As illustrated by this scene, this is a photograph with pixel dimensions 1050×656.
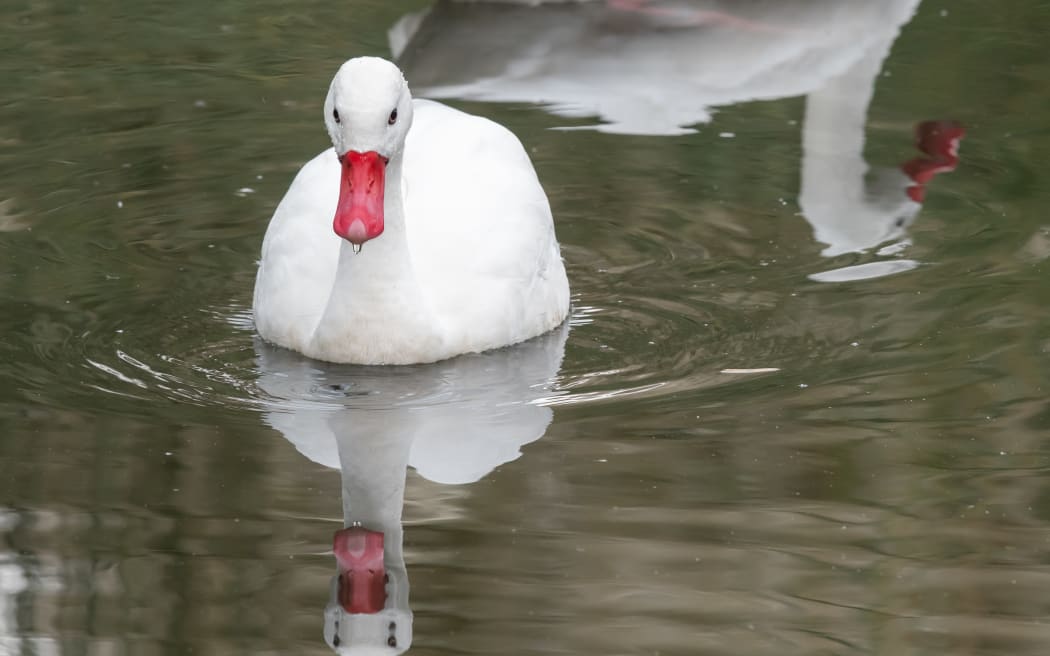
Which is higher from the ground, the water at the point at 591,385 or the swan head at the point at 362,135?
the swan head at the point at 362,135

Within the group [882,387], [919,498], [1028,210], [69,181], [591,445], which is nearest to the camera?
[919,498]

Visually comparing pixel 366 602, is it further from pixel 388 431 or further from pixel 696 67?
pixel 696 67

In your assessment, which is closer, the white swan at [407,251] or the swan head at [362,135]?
the swan head at [362,135]

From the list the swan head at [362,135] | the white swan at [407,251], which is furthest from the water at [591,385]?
the swan head at [362,135]

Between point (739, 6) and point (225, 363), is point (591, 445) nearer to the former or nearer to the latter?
point (225, 363)

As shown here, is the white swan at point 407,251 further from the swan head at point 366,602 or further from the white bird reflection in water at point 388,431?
the swan head at point 366,602

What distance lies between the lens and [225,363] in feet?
26.9

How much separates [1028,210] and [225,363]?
4.13 meters

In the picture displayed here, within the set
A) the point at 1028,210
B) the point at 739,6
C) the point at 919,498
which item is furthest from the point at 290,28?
the point at 919,498

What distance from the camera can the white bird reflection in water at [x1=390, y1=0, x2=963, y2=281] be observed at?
1101 cm

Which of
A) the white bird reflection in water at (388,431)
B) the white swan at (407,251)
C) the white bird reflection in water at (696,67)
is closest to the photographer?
→ the white bird reflection in water at (388,431)

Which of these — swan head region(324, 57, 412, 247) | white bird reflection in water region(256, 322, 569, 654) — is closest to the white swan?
swan head region(324, 57, 412, 247)

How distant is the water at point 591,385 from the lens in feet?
19.7

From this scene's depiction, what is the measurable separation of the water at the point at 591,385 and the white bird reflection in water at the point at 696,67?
0.14 feet
